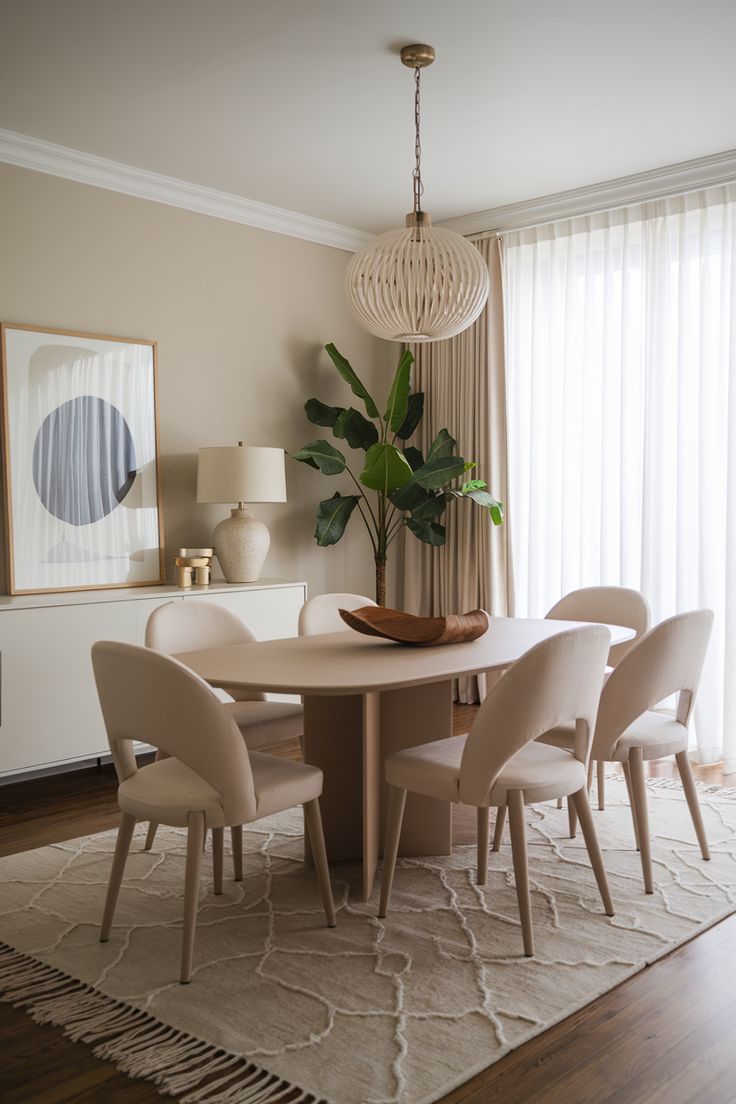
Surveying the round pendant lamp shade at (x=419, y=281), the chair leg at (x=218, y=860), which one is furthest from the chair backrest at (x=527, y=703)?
the round pendant lamp shade at (x=419, y=281)

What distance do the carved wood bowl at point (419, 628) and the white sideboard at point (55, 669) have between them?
0.98 m

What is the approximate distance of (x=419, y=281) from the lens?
11.1 feet

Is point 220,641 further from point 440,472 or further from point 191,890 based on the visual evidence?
point 440,472

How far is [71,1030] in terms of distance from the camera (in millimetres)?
2195

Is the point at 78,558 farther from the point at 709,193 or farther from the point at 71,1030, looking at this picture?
the point at 709,193

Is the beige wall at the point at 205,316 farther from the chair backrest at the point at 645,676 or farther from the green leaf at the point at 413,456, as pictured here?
the chair backrest at the point at 645,676

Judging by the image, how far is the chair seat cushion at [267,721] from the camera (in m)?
3.28

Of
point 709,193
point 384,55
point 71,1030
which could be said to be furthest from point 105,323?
point 71,1030

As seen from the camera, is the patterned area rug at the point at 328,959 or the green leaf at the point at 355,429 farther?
the green leaf at the point at 355,429

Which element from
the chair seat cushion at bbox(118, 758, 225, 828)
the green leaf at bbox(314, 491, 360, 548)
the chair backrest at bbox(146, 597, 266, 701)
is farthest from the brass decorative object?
the chair seat cushion at bbox(118, 758, 225, 828)

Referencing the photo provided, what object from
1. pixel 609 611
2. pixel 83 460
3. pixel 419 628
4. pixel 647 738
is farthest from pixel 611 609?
pixel 83 460

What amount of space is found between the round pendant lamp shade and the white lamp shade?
4.54ft

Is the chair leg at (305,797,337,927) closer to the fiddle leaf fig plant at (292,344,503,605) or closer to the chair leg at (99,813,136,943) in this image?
the chair leg at (99,813,136,943)

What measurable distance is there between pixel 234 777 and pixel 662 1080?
1.12 metres
